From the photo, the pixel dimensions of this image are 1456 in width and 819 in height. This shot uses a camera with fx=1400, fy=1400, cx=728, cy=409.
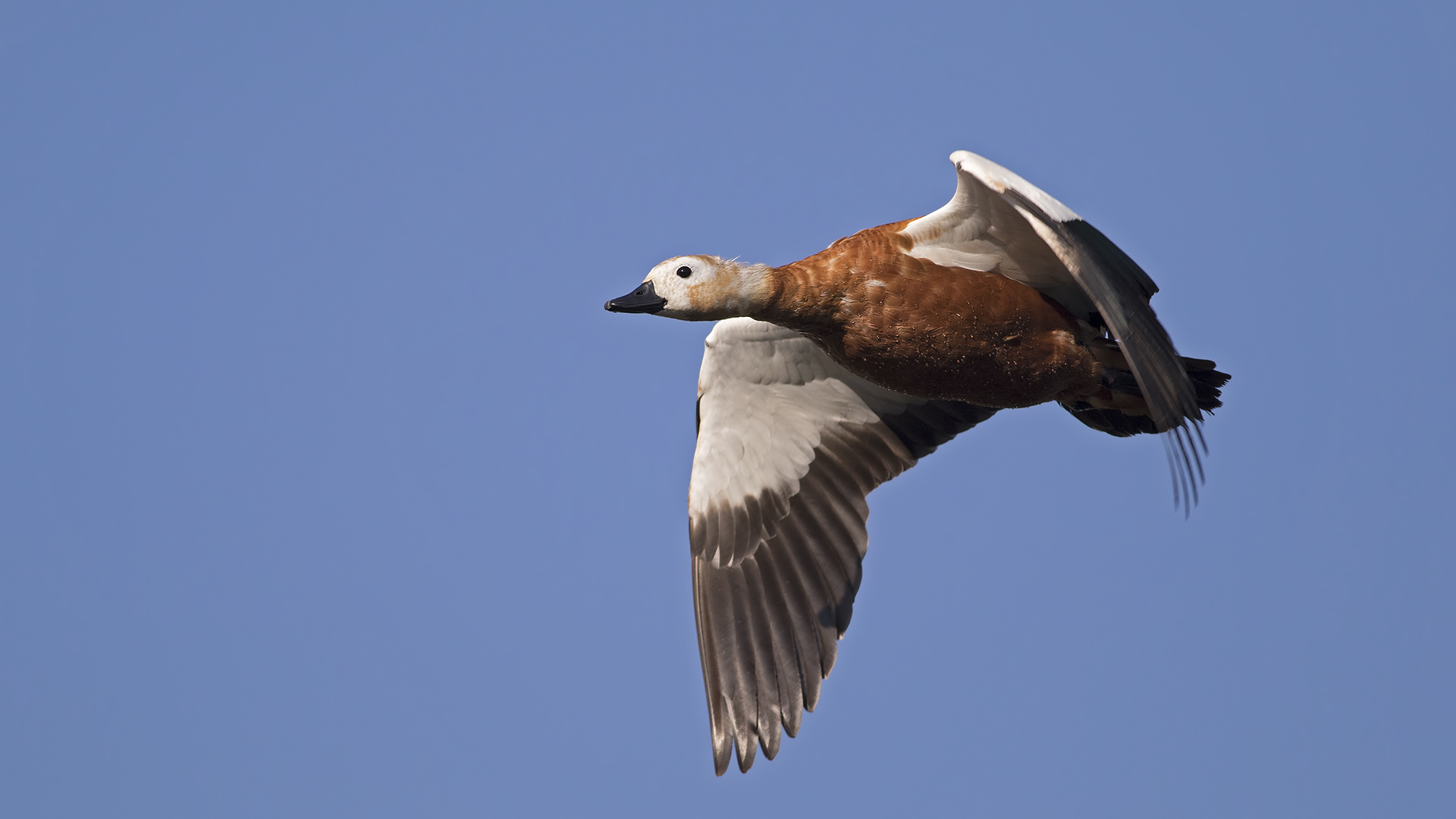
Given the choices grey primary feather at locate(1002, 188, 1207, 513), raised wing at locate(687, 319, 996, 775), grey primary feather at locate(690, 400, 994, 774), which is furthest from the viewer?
raised wing at locate(687, 319, 996, 775)

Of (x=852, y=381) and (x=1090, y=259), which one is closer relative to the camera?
(x=1090, y=259)

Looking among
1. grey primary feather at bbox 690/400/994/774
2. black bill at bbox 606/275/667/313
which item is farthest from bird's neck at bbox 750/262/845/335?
grey primary feather at bbox 690/400/994/774

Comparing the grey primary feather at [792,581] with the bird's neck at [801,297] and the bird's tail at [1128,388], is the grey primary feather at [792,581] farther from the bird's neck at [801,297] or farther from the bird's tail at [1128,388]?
the bird's neck at [801,297]

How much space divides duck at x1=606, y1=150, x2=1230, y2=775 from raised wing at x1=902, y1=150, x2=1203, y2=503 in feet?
0.03

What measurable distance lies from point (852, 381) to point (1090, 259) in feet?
8.05

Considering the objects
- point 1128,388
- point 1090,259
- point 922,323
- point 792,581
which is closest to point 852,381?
point 792,581

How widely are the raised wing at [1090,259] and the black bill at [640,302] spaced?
1327 millimetres

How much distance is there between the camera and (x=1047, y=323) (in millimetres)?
7254

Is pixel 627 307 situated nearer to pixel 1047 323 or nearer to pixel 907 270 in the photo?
pixel 907 270

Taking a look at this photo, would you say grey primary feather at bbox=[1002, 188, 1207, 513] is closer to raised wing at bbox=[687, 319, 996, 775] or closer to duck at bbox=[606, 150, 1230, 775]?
duck at bbox=[606, 150, 1230, 775]

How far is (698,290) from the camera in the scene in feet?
23.0

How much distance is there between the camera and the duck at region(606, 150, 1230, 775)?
6.48m

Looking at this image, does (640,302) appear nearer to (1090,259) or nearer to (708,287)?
(708,287)

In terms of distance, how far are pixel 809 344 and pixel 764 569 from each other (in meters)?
1.35
